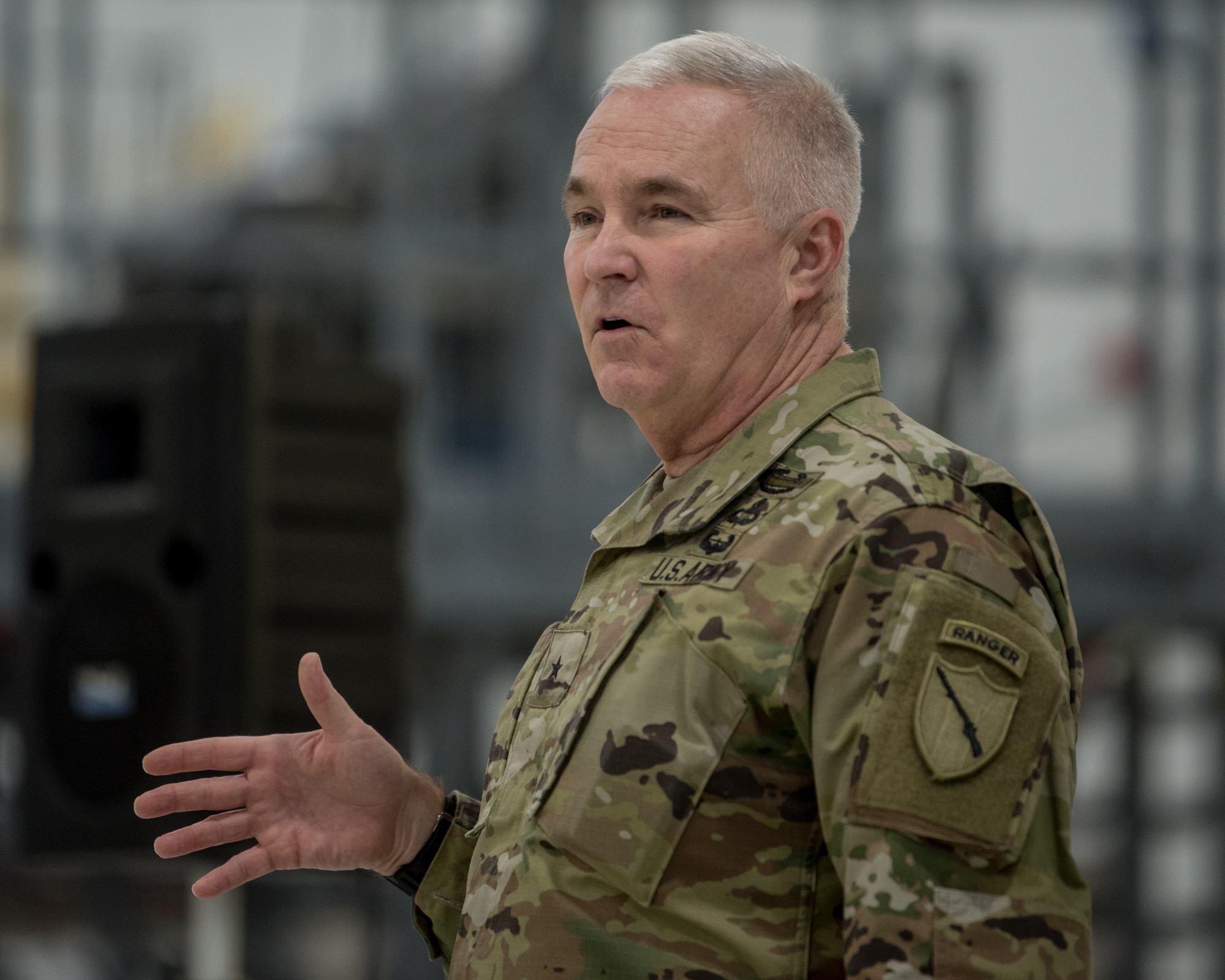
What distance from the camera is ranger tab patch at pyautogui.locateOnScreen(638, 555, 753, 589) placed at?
48.0 inches

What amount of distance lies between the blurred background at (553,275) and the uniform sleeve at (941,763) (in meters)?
4.95

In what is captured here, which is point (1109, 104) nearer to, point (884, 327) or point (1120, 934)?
point (884, 327)

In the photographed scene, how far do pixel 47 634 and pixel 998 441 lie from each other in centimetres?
475

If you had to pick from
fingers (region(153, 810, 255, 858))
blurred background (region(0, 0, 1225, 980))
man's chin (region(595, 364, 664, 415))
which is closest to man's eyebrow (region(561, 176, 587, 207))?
man's chin (region(595, 364, 664, 415))

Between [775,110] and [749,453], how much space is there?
28 centimetres

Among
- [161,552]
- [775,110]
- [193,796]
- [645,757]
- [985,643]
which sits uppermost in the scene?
[775,110]

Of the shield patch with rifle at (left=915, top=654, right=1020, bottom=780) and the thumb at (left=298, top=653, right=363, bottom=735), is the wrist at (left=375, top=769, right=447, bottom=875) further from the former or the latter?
the shield patch with rifle at (left=915, top=654, right=1020, bottom=780)

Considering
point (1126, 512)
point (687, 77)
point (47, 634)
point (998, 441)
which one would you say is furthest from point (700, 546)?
point (1126, 512)

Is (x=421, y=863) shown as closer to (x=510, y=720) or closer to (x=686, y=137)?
(x=510, y=720)

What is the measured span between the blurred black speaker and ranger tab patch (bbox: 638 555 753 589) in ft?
5.47

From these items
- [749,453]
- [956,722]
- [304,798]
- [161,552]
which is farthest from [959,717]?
[161,552]

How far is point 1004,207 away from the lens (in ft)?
23.2

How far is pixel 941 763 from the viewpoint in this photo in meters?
1.10

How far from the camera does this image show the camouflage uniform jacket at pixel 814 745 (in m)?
1.10
